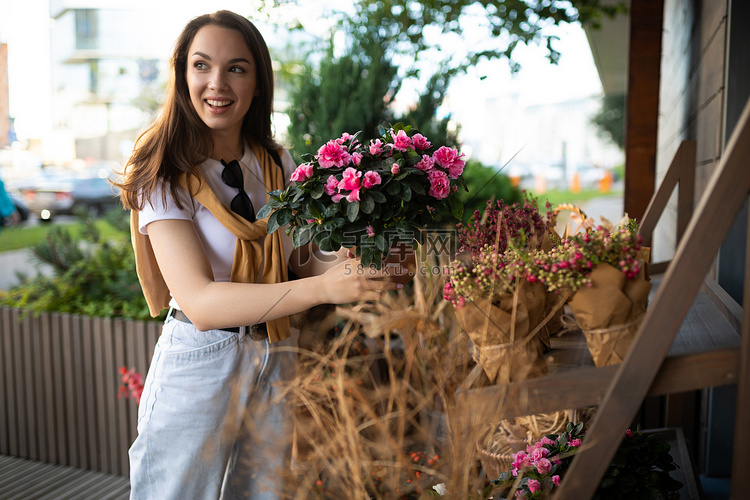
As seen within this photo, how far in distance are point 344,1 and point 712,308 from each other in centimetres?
332

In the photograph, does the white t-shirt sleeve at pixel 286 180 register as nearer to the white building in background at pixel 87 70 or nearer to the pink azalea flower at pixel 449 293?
the pink azalea flower at pixel 449 293

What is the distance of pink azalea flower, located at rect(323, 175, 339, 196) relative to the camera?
110cm

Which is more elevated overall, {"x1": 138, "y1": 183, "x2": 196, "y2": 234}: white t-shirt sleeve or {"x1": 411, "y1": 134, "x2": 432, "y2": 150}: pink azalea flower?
{"x1": 411, "y1": 134, "x2": 432, "y2": 150}: pink azalea flower

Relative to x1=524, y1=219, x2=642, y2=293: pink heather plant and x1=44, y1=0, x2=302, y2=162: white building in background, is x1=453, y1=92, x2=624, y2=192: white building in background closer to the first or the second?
x1=44, y1=0, x2=302, y2=162: white building in background

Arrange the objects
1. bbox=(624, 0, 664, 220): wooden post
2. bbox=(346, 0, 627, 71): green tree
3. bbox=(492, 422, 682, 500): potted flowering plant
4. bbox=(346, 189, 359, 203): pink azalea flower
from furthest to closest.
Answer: bbox=(346, 0, 627, 71): green tree
bbox=(624, 0, 664, 220): wooden post
bbox=(492, 422, 682, 500): potted flowering plant
bbox=(346, 189, 359, 203): pink azalea flower

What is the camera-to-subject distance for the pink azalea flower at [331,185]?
1099 mm

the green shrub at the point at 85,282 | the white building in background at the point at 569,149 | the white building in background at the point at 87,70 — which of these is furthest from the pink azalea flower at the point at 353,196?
the white building in background at the point at 569,149

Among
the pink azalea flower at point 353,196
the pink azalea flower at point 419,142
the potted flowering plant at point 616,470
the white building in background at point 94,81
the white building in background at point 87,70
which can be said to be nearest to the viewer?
the pink azalea flower at point 353,196

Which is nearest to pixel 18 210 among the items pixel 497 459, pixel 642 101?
pixel 642 101

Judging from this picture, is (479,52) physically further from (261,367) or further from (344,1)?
(261,367)

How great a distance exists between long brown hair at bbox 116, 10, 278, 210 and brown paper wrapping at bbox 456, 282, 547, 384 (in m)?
0.77

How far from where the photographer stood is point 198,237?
1.42 meters

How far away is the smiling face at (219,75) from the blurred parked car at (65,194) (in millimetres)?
14569

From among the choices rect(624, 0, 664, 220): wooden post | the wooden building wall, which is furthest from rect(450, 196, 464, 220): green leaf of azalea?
rect(624, 0, 664, 220): wooden post
